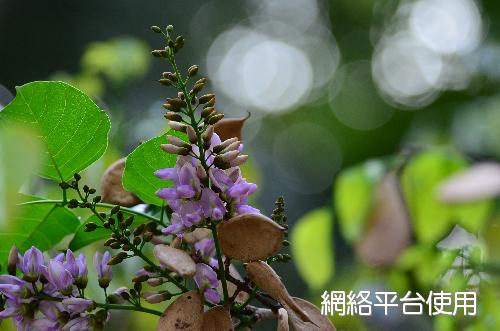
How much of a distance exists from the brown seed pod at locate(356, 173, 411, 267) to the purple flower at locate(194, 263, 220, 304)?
0.21 metres

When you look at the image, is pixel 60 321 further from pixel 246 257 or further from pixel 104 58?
pixel 104 58

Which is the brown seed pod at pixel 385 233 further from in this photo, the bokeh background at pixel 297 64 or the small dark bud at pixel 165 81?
the bokeh background at pixel 297 64

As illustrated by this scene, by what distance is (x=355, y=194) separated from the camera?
0.63 m

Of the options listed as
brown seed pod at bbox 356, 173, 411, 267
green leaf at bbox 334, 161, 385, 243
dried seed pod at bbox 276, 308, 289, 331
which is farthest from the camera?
green leaf at bbox 334, 161, 385, 243

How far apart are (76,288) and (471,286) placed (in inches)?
14.0

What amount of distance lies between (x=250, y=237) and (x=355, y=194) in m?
0.34

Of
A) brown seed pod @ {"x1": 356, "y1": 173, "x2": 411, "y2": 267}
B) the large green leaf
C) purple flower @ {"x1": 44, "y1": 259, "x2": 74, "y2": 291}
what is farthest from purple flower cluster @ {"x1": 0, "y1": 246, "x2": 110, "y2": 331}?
the large green leaf

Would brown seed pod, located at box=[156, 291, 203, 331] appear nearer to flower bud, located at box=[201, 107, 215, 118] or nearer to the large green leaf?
→ flower bud, located at box=[201, 107, 215, 118]

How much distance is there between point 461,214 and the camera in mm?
602

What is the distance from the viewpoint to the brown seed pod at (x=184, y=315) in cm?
31

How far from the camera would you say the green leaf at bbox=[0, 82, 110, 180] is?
0.35 meters

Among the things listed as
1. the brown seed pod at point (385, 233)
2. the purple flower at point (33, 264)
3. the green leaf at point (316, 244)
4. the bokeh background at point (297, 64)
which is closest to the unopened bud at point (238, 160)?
the purple flower at point (33, 264)

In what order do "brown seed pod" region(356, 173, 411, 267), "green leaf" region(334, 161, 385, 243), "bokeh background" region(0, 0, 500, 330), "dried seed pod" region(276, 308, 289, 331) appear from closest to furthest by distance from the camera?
"dried seed pod" region(276, 308, 289, 331), "brown seed pod" region(356, 173, 411, 267), "green leaf" region(334, 161, 385, 243), "bokeh background" region(0, 0, 500, 330)

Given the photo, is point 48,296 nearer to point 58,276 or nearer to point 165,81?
point 58,276
